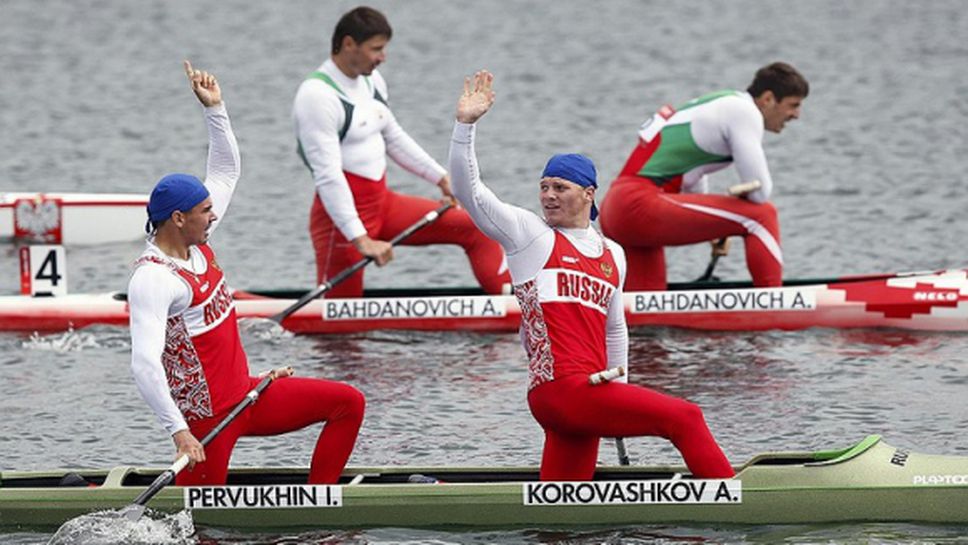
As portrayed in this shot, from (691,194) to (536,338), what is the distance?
5.75 metres

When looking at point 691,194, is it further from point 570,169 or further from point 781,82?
point 570,169

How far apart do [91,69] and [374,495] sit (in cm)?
2239

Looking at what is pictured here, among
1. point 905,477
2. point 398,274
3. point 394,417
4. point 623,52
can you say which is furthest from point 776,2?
point 905,477

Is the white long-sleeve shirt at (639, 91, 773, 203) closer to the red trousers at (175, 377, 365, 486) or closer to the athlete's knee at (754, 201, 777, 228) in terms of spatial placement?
the athlete's knee at (754, 201, 777, 228)

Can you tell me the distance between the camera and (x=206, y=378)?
1222 centimetres

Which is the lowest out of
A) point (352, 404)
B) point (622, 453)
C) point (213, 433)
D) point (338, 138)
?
point (622, 453)

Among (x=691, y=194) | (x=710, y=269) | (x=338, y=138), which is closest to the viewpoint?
(x=338, y=138)

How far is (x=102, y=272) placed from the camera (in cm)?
2122

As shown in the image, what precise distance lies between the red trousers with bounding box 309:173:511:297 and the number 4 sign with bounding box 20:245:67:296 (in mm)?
2180

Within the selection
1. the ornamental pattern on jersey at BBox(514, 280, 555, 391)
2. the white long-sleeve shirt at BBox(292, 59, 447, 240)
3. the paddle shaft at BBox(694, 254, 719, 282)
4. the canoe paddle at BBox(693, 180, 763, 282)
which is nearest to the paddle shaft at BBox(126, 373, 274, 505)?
the ornamental pattern on jersey at BBox(514, 280, 555, 391)

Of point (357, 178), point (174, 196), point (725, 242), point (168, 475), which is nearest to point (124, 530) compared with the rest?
point (168, 475)

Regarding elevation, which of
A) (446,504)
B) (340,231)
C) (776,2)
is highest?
(776,2)

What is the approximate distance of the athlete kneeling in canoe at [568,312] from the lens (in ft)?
39.7

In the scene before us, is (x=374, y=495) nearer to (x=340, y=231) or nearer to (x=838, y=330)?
(x=340, y=231)
